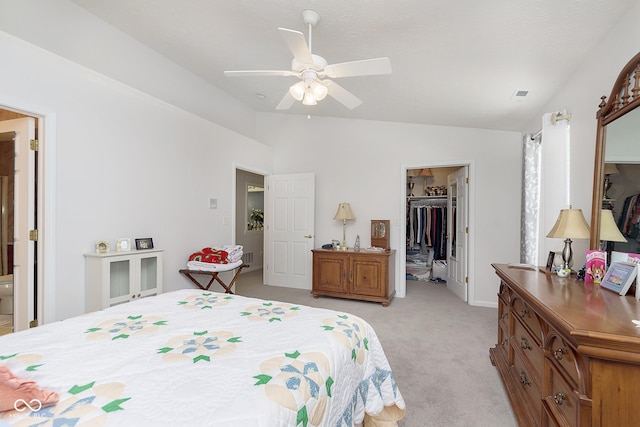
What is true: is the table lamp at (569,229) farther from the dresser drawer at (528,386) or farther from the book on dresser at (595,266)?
the dresser drawer at (528,386)

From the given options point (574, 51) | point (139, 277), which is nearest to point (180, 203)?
point (139, 277)

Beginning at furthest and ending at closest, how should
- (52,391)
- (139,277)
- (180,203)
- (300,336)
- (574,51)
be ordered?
1. (180,203)
2. (139,277)
3. (574,51)
4. (300,336)
5. (52,391)

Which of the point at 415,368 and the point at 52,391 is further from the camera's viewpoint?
the point at 415,368

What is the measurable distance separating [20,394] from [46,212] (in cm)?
208

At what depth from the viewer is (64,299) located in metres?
2.44

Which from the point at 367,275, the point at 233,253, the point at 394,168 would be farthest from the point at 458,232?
the point at 233,253

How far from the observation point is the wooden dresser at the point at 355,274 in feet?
13.6

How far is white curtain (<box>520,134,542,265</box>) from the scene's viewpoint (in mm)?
3432

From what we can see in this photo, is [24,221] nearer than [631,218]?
No

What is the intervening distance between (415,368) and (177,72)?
13.7 ft

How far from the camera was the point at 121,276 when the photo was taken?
8.82 ft

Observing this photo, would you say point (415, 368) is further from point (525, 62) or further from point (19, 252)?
point (19, 252)

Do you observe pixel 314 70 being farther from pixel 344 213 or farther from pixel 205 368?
pixel 344 213

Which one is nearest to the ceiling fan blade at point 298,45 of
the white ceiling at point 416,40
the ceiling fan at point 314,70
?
the ceiling fan at point 314,70
